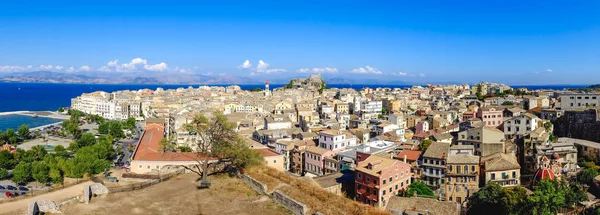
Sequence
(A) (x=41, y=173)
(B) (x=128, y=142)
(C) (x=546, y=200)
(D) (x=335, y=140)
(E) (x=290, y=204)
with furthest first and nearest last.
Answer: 1. (B) (x=128, y=142)
2. (D) (x=335, y=140)
3. (A) (x=41, y=173)
4. (C) (x=546, y=200)
5. (E) (x=290, y=204)

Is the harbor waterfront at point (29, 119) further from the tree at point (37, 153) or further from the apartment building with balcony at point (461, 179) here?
the apartment building with balcony at point (461, 179)

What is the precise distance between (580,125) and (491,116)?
983 cm

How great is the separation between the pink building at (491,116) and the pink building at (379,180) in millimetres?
24120

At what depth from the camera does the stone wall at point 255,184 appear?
53.8ft

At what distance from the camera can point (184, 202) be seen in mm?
15453

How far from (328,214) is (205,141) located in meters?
10.5

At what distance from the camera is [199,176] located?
19828 mm

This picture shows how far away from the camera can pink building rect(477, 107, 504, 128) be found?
49.7 meters

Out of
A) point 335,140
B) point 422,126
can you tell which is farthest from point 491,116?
point 335,140

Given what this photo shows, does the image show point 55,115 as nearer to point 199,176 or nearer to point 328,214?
point 199,176

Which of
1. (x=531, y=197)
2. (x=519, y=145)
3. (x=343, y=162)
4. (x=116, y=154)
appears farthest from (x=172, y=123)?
(x=531, y=197)

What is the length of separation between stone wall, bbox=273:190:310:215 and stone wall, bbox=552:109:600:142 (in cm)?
3775

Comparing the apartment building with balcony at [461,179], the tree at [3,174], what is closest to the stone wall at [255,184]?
the apartment building with balcony at [461,179]

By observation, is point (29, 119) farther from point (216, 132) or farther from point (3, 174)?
point (216, 132)
